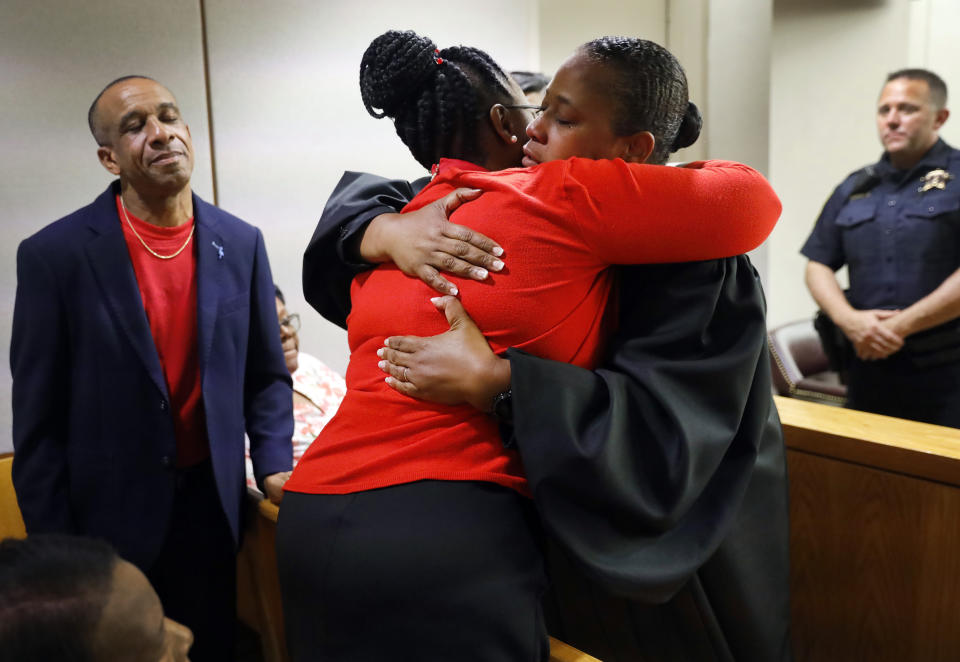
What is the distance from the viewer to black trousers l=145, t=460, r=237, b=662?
1.82 m

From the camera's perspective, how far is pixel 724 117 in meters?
4.46

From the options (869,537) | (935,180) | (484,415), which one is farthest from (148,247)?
(935,180)

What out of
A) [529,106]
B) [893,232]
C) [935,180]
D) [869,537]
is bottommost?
[869,537]

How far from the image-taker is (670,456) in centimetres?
107

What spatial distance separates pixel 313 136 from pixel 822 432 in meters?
2.21

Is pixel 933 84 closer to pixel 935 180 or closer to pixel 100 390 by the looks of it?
pixel 935 180

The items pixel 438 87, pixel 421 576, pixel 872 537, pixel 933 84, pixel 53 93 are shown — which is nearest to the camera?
pixel 421 576

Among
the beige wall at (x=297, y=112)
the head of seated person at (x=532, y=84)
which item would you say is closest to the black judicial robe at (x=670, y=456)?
the head of seated person at (x=532, y=84)

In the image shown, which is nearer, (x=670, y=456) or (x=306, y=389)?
(x=670, y=456)

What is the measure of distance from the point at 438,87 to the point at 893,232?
2233mm

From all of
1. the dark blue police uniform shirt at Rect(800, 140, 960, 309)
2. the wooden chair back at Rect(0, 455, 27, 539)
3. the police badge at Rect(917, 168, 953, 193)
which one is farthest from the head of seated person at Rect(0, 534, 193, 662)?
the police badge at Rect(917, 168, 953, 193)

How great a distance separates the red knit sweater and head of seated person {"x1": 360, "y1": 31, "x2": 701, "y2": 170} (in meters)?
0.11

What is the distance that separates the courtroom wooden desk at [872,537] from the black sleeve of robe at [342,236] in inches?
40.1

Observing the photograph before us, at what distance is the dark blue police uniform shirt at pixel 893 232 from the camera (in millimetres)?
2793
